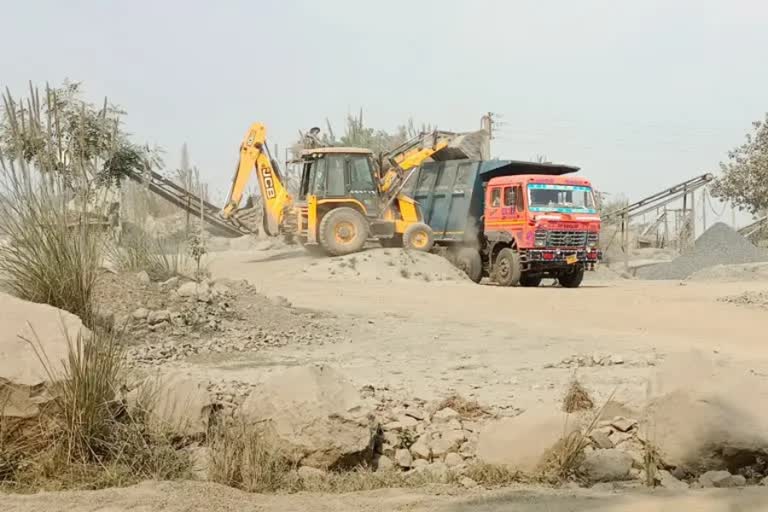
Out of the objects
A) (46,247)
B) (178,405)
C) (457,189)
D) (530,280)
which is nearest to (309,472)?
(178,405)

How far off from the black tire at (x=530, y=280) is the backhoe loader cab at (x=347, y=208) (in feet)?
10.3

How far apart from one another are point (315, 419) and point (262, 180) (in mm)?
19391

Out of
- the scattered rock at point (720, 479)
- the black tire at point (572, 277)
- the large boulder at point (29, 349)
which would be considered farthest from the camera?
the black tire at point (572, 277)

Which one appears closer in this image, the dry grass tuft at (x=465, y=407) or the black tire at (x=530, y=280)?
the dry grass tuft at (x=465, y=407)

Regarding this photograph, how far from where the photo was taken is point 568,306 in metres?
14.5

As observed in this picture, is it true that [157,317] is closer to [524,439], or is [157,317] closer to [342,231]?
[524,439]

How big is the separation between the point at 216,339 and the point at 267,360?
3.20 ft

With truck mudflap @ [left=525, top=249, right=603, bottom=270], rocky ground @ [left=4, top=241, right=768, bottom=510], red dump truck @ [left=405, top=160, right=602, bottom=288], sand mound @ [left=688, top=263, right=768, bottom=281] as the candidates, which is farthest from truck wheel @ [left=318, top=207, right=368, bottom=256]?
sand mound @ [left=688, top=263, right=768, bottom=281]

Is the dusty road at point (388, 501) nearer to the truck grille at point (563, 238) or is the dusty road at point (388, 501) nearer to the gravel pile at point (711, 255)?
the truck grille at point (563, 238)

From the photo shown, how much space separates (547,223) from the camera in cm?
1895

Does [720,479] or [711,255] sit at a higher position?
[711,255]

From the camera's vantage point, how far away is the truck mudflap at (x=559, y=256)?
19016mm

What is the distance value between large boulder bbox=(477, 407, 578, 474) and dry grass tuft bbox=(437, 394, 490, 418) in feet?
2.12

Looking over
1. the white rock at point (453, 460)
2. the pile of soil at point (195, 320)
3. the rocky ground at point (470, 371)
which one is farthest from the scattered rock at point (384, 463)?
the pile of soil at point (195, 320)
